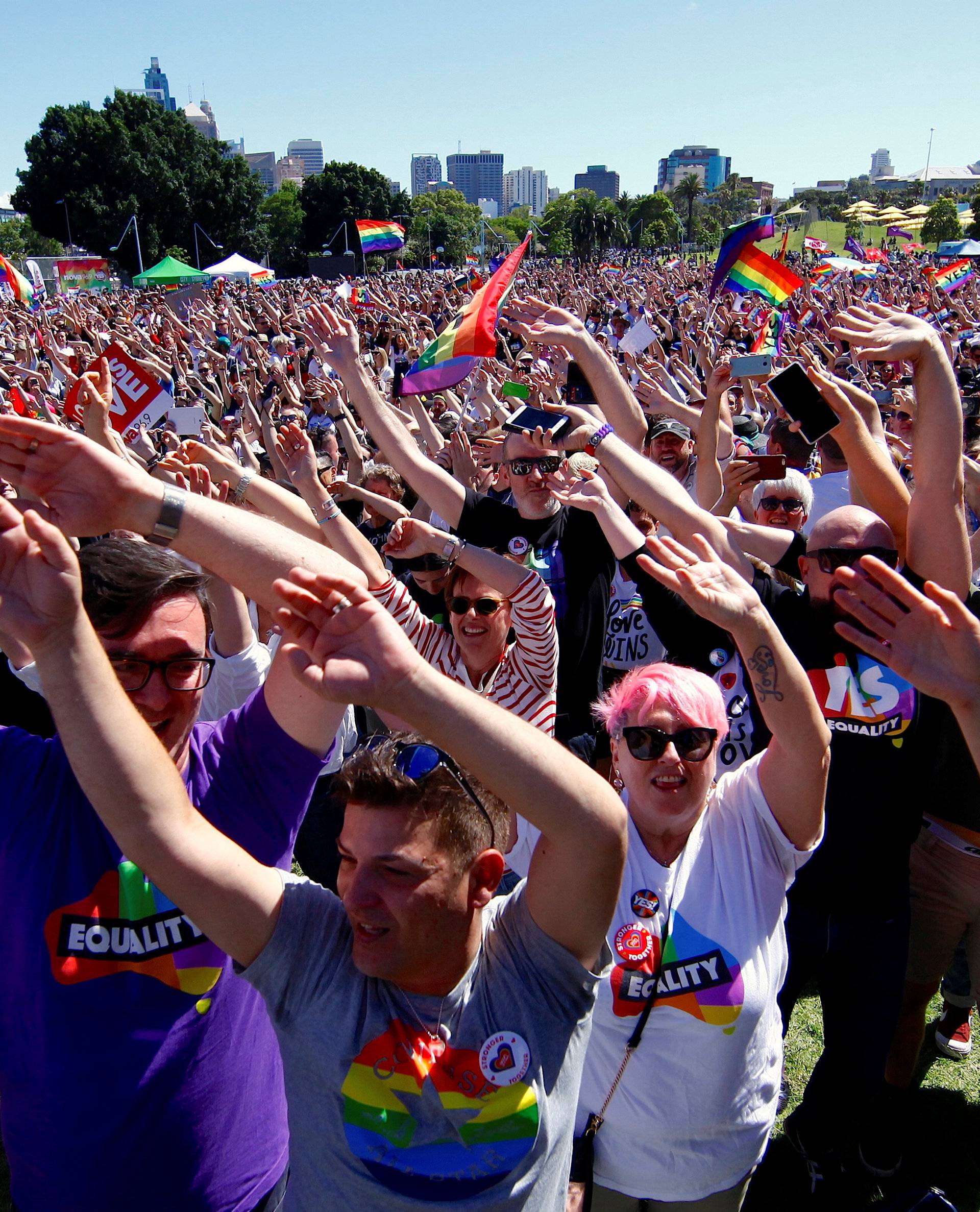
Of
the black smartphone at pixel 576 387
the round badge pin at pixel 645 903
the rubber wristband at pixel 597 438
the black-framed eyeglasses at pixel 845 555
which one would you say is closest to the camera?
the round badge pin at pixel 645 903

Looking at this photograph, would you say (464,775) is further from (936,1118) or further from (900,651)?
(936,1118)

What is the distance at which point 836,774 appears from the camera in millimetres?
2684

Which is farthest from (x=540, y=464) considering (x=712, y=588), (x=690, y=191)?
(x=690, y=191)

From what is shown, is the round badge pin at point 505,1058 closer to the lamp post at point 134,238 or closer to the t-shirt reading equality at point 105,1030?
the t-shirt reading equality at point 105,1030

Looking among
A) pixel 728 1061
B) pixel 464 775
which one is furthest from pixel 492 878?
pixel 728 1061

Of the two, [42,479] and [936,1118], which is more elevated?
[42,479]

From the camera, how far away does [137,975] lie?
1700 millimetres

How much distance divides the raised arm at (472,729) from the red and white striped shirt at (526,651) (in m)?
1.31

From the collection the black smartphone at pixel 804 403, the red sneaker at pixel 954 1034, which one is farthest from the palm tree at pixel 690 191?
the red sneaker at pixel 954 1034

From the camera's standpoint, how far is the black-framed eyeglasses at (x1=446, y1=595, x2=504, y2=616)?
9.77 feet

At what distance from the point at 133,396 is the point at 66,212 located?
59861 millimetres

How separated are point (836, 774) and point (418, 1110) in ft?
5.65

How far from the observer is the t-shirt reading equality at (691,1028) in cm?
198

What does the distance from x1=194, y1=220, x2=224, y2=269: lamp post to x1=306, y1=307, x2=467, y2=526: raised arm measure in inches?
2205
